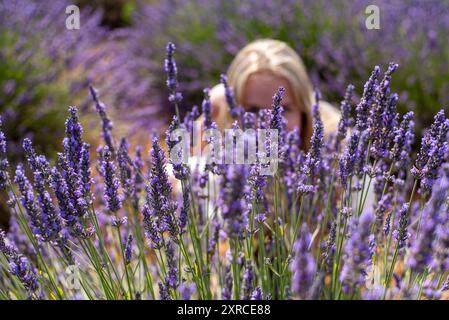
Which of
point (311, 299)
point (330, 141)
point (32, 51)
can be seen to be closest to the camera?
point (311, 299)

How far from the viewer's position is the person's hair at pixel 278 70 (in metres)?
2.13

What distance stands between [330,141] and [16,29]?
2.80 m

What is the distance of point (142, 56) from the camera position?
5016 millimetres

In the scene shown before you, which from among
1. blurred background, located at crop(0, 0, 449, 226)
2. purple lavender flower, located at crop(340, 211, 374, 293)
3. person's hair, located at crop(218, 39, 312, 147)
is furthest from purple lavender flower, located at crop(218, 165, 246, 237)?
blurred background, located at crop(0, 0, 449, 226)

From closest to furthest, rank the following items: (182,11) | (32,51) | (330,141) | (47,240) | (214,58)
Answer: (47,240), (330,141), (32,51), (214,58), (182,11)

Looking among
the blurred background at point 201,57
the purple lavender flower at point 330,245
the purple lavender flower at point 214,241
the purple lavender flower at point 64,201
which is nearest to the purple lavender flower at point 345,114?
the purple lavender flower at point 330,245

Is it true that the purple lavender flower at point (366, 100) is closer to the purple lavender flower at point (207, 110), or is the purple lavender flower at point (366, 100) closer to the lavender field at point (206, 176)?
the lavender field at point (206, 176)

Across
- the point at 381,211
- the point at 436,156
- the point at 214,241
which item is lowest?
the point at 214,241

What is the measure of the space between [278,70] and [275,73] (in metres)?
0.02

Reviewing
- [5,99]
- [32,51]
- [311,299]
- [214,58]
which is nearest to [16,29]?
[32,51]

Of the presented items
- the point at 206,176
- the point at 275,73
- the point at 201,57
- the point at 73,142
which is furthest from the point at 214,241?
the point at 201,57

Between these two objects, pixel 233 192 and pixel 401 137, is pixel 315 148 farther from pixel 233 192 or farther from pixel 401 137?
pixel 233 192

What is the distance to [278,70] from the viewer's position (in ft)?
6.95

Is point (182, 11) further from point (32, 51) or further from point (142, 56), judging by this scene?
point (32, 51)
